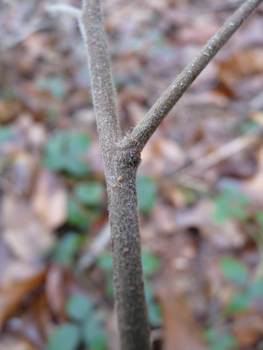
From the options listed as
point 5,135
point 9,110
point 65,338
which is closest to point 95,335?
point 65,338

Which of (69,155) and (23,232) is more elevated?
(69,155)

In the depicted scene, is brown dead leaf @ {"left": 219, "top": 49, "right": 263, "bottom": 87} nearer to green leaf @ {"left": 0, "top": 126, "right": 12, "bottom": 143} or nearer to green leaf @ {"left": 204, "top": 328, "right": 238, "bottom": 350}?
green leaf @ {"left": 0, "top": 126, "right": 12, "bottom": 143}

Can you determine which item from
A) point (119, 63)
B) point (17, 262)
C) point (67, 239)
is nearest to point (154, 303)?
point (67, 239)

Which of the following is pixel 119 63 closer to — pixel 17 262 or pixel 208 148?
pixel 208 148

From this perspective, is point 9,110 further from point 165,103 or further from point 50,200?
point 165,103

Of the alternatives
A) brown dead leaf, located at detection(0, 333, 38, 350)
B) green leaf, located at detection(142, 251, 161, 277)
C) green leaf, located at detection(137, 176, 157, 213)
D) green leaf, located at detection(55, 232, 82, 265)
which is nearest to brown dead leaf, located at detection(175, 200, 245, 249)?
green leaf, located at detection(137, 176, 157, 213)

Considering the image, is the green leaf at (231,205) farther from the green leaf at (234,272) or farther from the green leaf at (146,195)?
the green leaf at (146,195)
